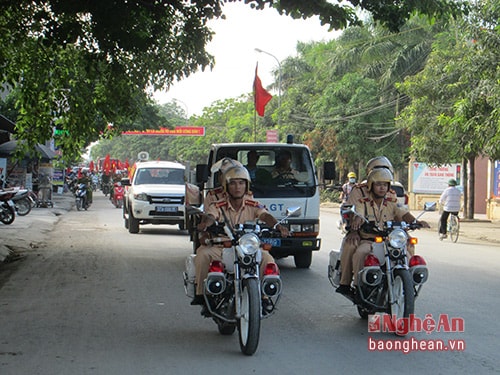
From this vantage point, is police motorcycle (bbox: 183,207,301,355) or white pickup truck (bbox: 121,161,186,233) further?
white pickup truck (bbox: 121,161,186,233)

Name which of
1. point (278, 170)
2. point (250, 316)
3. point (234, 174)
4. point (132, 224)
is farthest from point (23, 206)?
point (250, 316)

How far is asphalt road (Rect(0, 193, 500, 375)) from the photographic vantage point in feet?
20.7

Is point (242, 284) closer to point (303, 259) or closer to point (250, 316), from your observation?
point (250, 316)

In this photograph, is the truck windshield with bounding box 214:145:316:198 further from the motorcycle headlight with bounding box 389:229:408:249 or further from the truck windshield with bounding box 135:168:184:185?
the truck windshield with bounding box 135:168:184:185

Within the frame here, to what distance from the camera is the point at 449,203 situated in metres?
20.8

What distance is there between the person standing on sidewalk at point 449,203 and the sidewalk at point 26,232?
1048cm

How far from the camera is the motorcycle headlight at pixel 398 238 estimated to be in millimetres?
7414

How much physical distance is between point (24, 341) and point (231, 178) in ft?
8.03

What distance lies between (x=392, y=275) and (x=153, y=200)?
13.2 metres

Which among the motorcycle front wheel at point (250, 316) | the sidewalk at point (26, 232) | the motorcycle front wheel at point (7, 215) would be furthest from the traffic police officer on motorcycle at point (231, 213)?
the motorcycle front wheel at point (7, 215)

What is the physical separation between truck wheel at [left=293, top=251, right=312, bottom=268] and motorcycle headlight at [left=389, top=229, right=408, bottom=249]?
573 centimetres

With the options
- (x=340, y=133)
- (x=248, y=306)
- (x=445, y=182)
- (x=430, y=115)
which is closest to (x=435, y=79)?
(x=430, y=115)

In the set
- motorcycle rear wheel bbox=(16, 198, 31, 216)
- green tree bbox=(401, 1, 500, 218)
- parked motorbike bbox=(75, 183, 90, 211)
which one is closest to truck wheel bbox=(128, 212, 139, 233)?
motorcycle rear wheel bbox=(16, 198, 31, 216)

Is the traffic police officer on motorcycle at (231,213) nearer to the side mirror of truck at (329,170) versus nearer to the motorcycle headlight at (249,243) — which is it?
the motorcycle headlight at (249,243)
